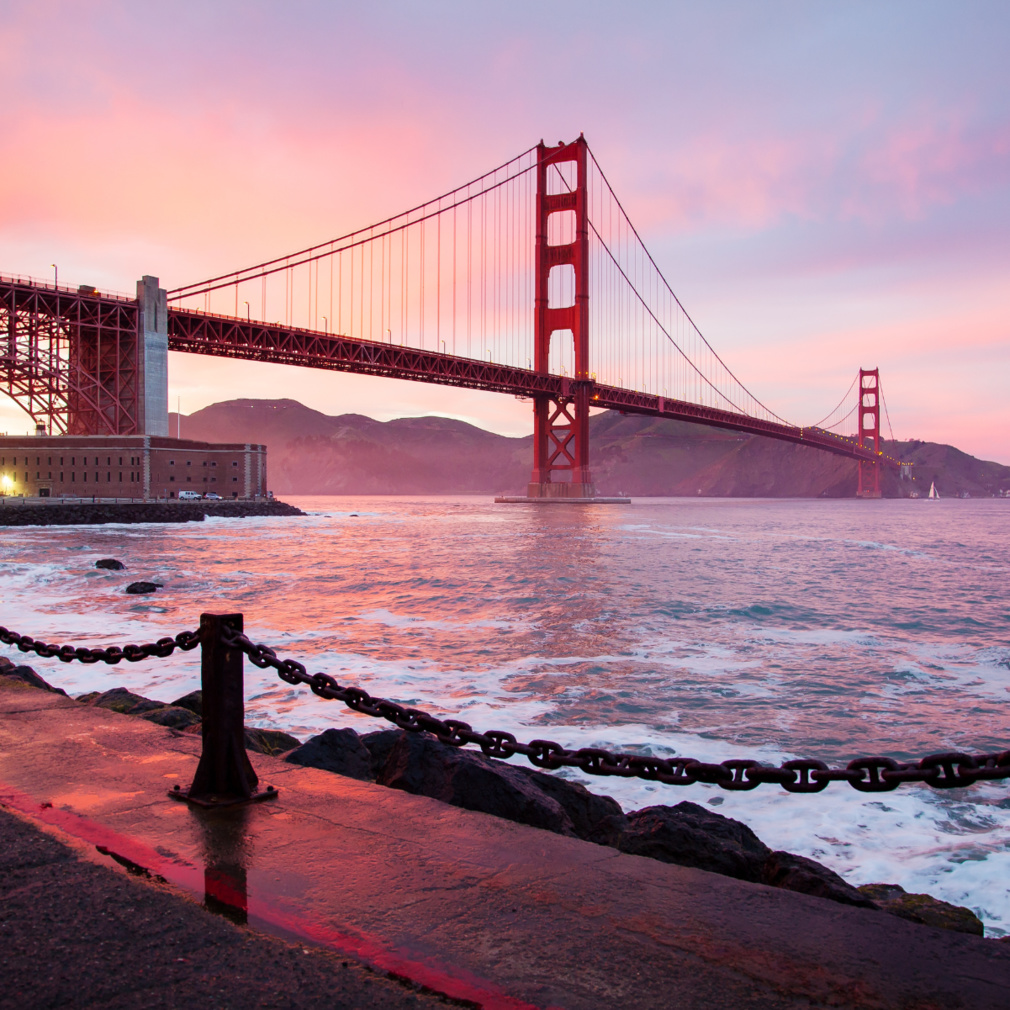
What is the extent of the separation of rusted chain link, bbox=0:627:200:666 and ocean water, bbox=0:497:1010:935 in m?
2.28

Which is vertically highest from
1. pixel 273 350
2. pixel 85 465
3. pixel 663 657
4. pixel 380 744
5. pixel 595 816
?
pixel 273 350

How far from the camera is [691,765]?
2.38 metres

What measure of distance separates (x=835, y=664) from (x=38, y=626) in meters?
10.8

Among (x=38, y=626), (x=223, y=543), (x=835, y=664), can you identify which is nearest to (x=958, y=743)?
(x=835, y=664)

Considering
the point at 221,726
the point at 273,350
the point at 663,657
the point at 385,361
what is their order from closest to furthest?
1. the point at 221,726
2. the point at 663,657
3. the point at 273,350
4. the point at 385,361

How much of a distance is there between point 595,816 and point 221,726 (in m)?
2.04

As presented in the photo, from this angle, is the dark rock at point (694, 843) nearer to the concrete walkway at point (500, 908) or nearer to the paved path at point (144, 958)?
the concrete walkway at point (500, 908)

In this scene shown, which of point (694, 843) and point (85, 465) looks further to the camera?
point (85, 465)

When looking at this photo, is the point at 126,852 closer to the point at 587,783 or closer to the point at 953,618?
the point at 587,783

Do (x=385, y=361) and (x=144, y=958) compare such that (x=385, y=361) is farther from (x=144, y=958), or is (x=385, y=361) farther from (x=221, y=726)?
(x=144, y=958)

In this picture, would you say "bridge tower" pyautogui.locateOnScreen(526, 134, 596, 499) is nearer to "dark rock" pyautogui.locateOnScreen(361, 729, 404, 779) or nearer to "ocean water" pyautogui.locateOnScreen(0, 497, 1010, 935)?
"ocean water" pyautogui.locateOnScreen(0, 497, 1010, 935)

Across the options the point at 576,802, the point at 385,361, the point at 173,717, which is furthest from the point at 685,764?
the point at 385,361

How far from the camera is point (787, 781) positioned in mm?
2309

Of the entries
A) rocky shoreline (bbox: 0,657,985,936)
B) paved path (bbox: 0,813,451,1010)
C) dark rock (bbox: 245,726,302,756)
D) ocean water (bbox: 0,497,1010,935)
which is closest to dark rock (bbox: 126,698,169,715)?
rocky shoreline (bbox: 0,657,985,936)
